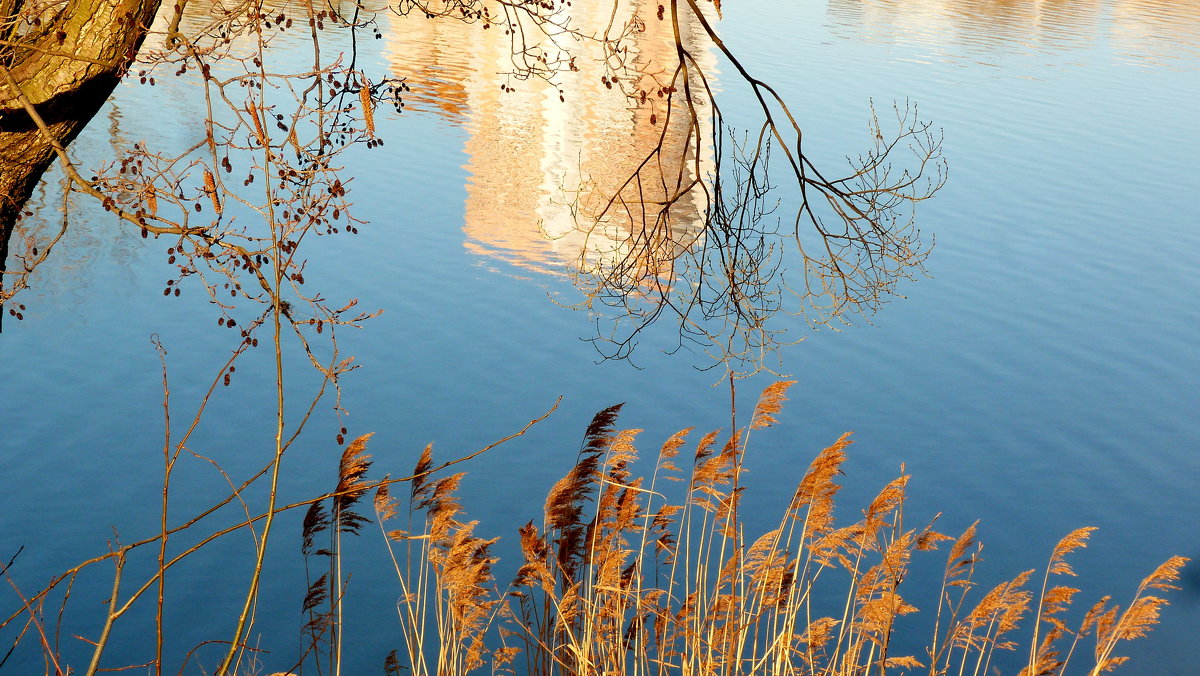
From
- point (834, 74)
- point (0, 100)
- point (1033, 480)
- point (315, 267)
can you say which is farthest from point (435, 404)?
point (834, 74)

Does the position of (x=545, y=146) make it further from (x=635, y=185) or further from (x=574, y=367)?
(x=574, y=367)

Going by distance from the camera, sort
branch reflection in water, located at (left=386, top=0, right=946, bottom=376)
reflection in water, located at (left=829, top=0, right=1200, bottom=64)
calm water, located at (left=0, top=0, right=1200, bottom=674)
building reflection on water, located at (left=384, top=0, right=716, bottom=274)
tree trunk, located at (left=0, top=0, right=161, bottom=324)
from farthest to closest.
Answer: reflection in water, located at (left=829, top=0, right=1200, bottom=64)
building reflection on water, located at (left=384, top=0, right=716, bottom=274)
branch reflection in water, located at (left=386, top=0, right=946, bottom=376)
calm water, located at (left=0, top=0, right=1200, bottom=674)
tree trunk, located at (left=0, top=0, right=161, bottom=324)

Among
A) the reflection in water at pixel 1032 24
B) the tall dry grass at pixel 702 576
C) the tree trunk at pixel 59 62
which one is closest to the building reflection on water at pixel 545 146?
the tall dry grass at pixel 702 576

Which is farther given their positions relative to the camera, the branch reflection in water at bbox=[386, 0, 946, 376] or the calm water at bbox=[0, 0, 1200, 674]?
the branch reflection in water at bbox=[386, 0, 946, 376]

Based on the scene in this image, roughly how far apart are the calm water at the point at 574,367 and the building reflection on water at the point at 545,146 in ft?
0.35

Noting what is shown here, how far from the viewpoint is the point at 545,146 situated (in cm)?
1761

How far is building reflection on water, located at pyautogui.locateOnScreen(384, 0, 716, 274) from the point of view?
45.0 feet

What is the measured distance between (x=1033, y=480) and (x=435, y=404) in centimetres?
511

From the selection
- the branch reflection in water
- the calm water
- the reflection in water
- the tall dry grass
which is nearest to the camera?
the tall dry grass

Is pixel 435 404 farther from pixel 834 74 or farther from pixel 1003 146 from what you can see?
pixel 834 74

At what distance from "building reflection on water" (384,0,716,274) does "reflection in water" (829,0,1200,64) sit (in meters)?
7.76

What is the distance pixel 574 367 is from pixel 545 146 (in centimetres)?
800

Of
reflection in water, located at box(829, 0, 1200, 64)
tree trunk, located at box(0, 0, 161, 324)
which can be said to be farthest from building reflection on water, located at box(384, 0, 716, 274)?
reflection in water, located at box(829, 0, 1200, 64)

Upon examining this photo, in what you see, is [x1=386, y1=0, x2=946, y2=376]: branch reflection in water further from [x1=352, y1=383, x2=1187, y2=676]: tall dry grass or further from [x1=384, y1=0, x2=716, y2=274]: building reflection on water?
[x1=352, y1=383, x2=1187, y2=676]: tall dry grass
